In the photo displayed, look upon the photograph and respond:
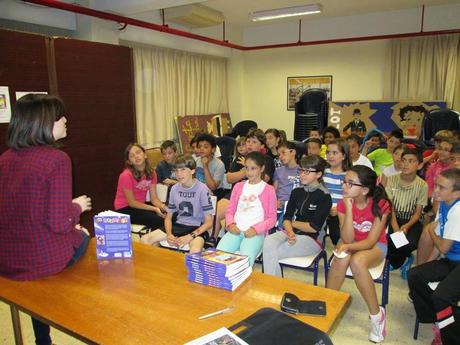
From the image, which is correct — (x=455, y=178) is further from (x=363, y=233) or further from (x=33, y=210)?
(x=33, y=210)

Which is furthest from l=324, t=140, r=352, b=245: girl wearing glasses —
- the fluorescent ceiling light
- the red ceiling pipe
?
the fluorescent ceiling light

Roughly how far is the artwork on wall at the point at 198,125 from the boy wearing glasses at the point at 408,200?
411 centimetres

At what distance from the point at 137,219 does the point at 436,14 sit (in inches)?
244

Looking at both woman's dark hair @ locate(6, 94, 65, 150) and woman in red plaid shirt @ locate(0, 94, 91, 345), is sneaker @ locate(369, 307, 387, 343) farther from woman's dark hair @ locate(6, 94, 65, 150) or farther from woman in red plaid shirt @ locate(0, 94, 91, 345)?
woman's dark hair @ locate(6, 94, 65, 150)

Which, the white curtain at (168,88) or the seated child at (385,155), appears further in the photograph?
the white curtain at (168,88)

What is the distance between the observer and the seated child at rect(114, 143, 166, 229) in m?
3.40

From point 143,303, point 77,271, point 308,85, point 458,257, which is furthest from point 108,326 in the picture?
point 308,85

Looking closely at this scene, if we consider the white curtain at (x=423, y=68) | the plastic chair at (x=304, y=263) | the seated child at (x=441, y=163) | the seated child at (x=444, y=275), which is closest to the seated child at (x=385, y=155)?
the seated child at (x=441, y=163)

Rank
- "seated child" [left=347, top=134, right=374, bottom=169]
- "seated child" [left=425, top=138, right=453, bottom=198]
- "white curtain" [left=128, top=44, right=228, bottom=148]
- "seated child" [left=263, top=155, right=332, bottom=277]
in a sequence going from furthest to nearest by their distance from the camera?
"white curtain" [left=128, top=44, right=228, bottom=148] < "seated child" [left=347, top=134, right=374, bottom=169] < "seated child" [left=425, top=138, right=453, bottom=198] < "seated child" [left=263, top=155, right=332, bottom=277]

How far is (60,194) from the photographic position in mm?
1558

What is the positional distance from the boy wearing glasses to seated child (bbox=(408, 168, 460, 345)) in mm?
582

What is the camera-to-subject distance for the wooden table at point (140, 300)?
4.24 ft

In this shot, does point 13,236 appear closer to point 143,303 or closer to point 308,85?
point 143,303

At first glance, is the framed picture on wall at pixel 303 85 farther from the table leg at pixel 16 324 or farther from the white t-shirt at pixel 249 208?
the table leg at pixel 16 324
